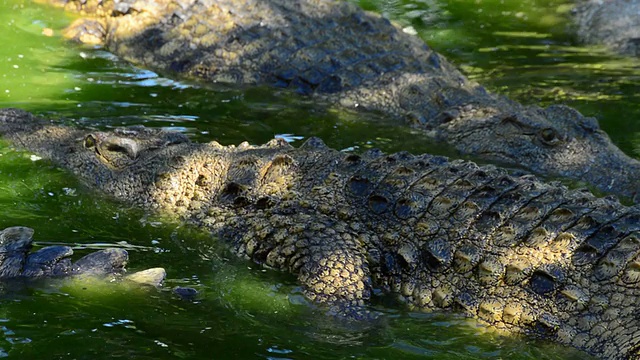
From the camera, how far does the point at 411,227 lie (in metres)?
5.17

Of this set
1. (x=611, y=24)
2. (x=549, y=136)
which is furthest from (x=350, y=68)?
(x=611, y=24)

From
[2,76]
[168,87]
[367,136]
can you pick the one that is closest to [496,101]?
[367,136]

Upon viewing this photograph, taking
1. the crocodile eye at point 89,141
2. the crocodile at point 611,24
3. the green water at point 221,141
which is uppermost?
the crocodile at point 611,24

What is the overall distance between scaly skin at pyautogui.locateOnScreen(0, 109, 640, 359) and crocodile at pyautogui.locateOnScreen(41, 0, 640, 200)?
82.1 inches

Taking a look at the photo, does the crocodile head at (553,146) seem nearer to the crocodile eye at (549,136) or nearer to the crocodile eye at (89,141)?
the crocodile eye at (549,136)

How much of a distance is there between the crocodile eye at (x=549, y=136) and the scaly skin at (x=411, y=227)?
205cm

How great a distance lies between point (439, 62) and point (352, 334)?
15.7 feet

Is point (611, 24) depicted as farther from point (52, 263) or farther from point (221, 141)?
point (52, 263)

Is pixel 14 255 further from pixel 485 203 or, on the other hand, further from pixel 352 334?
pixel 485 203

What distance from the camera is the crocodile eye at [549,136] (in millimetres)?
7355

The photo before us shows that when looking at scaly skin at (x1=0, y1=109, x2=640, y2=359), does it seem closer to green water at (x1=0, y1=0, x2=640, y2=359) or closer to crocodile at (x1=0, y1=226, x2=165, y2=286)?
green water at (x1=0, y1=0, x2=640, y2=359)

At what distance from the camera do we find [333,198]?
216 inches

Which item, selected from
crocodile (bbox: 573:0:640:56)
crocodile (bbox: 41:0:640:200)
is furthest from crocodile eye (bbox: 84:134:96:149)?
crocodile (bbox: 573:0:640:56)

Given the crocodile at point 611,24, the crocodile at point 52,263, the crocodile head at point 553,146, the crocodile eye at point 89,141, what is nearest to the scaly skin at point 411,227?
the crocodile eye at point 89,141
